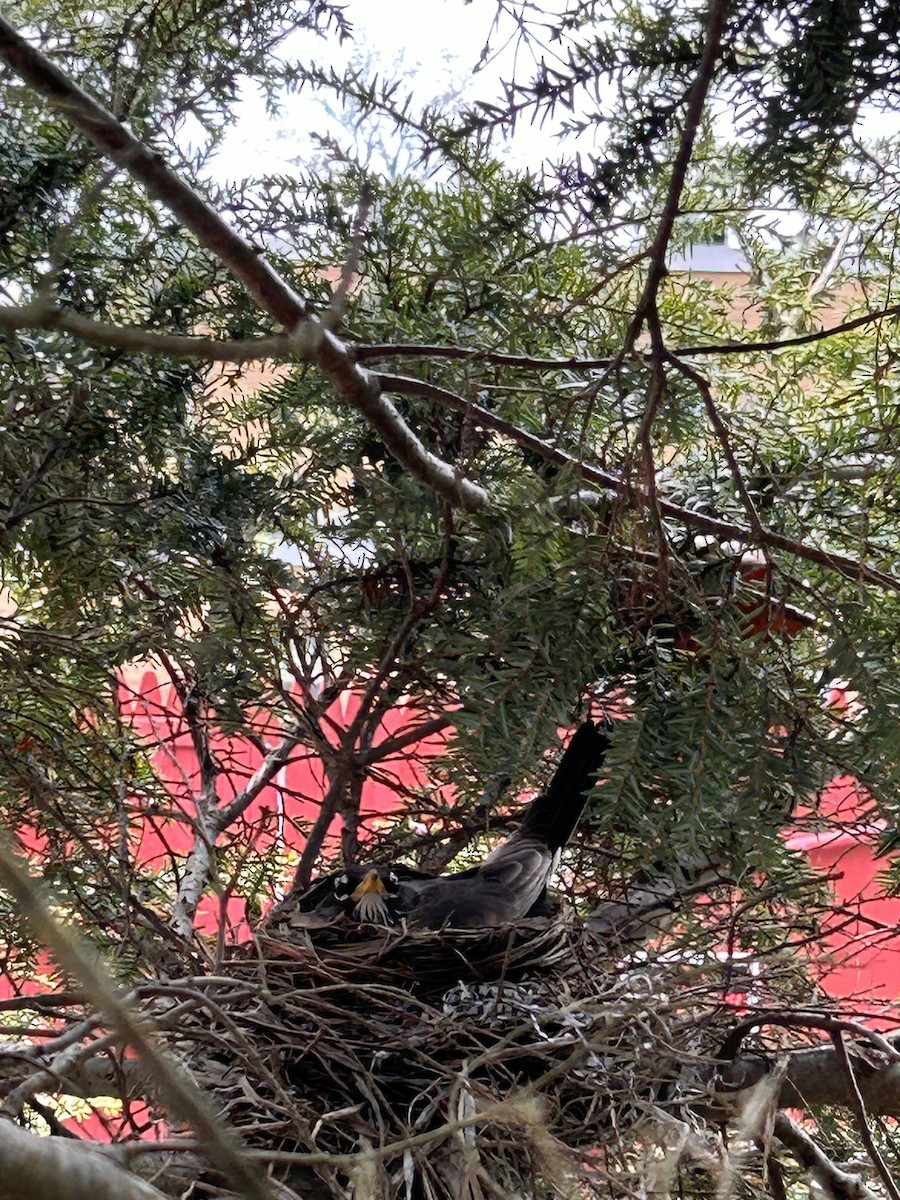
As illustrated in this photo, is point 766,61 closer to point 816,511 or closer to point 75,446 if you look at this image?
point 816,511

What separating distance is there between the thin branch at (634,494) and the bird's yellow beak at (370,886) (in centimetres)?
70

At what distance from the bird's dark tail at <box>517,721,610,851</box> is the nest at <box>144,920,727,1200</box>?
111 millimetres

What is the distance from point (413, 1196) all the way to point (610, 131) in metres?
0.92

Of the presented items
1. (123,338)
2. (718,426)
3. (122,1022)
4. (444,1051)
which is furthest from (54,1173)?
(444,1051)

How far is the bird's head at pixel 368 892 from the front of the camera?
4.65 feet

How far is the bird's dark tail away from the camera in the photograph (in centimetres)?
124

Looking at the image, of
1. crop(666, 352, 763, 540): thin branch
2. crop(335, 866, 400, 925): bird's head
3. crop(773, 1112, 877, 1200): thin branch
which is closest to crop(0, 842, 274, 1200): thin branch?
crop(666, 352, 763, 540): thin branch

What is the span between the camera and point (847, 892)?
2854 mm

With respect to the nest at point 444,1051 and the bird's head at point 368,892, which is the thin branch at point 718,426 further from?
the bird's head at point 368,892

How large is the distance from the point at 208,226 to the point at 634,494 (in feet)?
1.11

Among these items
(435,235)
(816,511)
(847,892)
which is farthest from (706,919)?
(847,892)

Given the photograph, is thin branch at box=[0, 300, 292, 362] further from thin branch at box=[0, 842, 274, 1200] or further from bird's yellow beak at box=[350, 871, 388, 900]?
bird's yellow beak at box=[350, 871, 388, 900]

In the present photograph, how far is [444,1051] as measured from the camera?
1.24 metres

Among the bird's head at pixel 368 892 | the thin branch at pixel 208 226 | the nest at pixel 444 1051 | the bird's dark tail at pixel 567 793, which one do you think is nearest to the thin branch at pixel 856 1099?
the nest at pixel 444 1051
